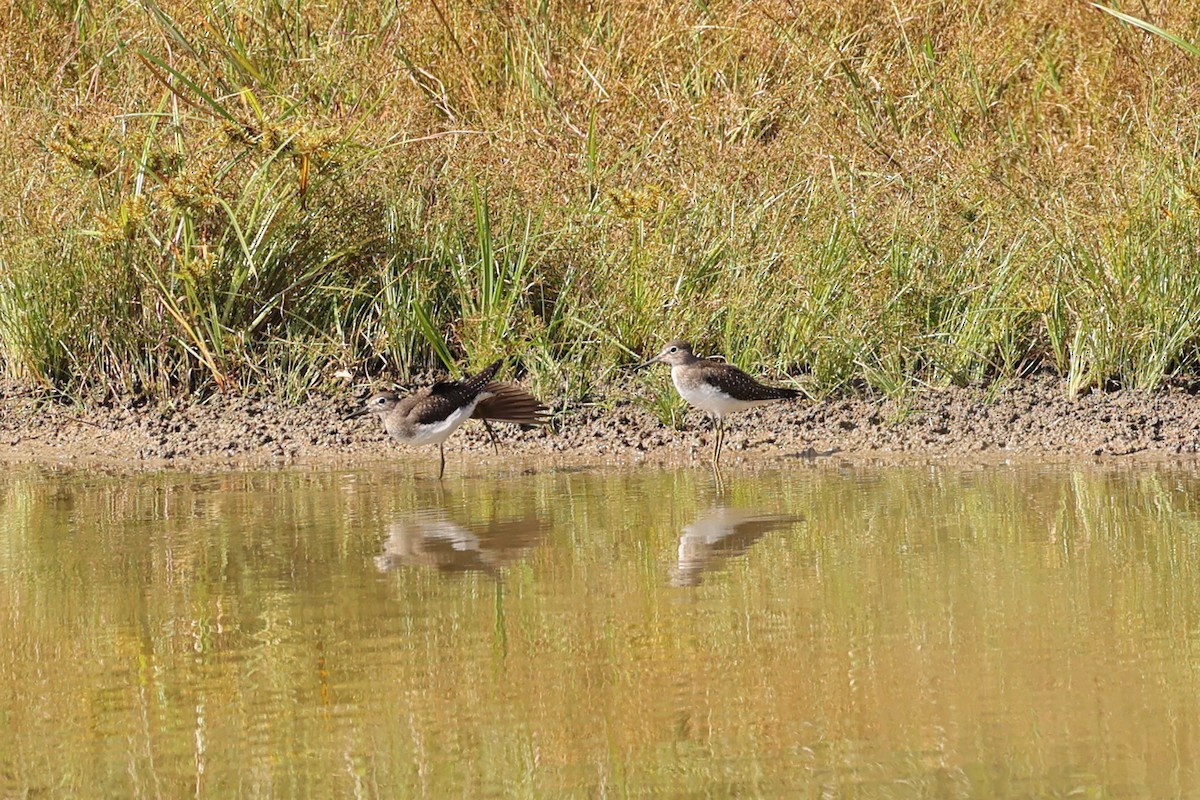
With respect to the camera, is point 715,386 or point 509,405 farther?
point 509,405

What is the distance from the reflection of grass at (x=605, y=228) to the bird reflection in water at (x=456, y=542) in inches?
86.1

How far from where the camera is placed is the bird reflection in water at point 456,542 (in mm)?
5766

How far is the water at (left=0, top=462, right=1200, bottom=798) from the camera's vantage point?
11.9 ft

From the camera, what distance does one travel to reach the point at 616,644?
457 cm

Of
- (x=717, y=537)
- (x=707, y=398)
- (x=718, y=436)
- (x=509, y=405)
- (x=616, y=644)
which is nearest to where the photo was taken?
(x=616, y=644)

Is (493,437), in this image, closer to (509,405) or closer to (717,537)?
(509,405)

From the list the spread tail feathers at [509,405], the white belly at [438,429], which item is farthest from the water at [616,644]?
the spread tail feathers at [509,405]

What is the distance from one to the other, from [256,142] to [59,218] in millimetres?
1127

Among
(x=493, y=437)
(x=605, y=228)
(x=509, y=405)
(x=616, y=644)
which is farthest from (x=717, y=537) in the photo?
(x=605, y=228)

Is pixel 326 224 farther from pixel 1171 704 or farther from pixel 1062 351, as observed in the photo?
pixel 1171 704

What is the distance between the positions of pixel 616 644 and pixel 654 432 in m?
4.02

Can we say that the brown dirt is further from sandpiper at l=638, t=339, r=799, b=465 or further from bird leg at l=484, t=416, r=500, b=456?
sandpiper at l=638, t=339, r=799, b=465

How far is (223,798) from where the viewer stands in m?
3.54

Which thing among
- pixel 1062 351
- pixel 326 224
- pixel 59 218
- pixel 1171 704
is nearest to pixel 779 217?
pixel 1062 351
